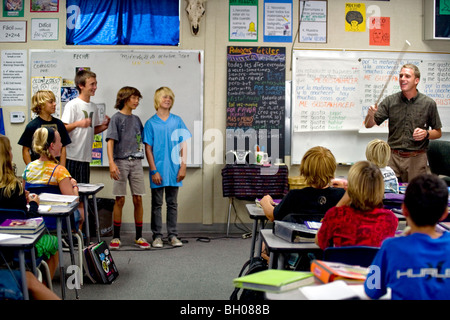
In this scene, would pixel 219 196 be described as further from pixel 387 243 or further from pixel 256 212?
Result: pixel 387 243

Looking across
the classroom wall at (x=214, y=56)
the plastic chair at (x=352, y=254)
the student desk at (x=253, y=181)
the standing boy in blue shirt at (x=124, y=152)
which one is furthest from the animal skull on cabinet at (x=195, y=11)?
the plastic chair at (x=352, y=254)

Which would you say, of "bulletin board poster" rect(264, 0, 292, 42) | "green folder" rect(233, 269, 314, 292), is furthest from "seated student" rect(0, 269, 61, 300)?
"bulletin board poster" rect(264, 0, 292, 42)

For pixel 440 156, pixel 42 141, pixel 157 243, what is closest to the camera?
pixel 42 141

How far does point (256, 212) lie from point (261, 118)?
2.70 meters

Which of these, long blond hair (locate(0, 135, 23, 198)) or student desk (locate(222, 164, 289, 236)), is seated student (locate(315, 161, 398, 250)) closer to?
long blond hair (locate(0, 135, 23, 198))

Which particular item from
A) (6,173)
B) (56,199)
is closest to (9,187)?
(6,173)

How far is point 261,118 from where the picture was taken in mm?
5680

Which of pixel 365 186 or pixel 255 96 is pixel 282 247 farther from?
pixel 255 96

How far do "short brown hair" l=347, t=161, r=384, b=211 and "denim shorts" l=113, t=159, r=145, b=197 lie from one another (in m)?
3.06

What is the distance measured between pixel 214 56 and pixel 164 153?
4.76 feet

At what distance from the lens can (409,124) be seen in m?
4.62

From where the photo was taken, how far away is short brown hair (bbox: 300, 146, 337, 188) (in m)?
2.67

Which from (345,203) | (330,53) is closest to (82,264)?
(345,203)

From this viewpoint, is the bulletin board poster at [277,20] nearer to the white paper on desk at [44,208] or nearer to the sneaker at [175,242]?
the sneaker at [175,242]
